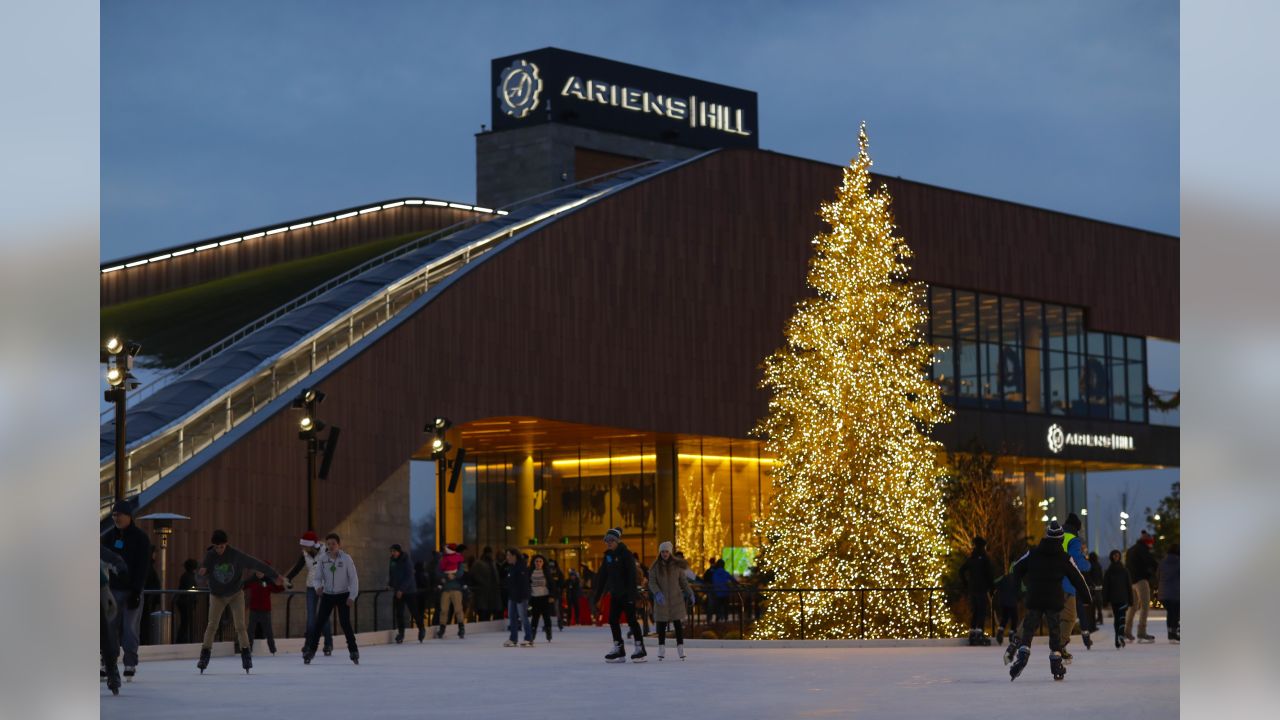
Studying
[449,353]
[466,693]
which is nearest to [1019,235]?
[449,353]

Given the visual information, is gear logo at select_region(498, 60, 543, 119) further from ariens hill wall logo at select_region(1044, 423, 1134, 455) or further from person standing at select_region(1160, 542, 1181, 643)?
person standing at select_region(1160, 542, 1181, 643)

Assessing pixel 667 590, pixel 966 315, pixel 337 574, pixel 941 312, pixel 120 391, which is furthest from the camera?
pixel 966 315

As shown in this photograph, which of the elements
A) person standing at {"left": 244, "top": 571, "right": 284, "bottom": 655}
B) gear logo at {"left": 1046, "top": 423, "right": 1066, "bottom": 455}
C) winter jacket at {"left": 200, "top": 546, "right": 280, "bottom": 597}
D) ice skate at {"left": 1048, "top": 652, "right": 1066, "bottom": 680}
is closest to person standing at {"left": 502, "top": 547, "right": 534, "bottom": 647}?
person standing at {"left": 244, "top": 571, "right": 284, "bottom": 655}

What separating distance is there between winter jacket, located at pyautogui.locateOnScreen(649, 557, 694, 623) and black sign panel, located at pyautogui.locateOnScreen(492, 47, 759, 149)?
5856 cm

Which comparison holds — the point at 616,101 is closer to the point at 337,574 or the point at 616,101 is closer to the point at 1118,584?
the point at 1118,584

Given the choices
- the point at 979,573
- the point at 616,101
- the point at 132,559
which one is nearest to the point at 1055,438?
the point at 616,101

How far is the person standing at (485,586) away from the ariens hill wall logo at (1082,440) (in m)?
29.3

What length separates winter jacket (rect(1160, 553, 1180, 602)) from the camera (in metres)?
24.9

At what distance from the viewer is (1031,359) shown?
194ft

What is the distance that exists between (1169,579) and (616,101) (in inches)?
2325

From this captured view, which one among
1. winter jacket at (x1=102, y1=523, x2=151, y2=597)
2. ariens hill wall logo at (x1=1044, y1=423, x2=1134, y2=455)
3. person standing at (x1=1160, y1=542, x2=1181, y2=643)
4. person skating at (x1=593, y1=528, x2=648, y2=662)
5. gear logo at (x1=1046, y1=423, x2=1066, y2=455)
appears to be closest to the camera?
winter jacket at (x1=102, y1=523, x2=151, y2=597)
